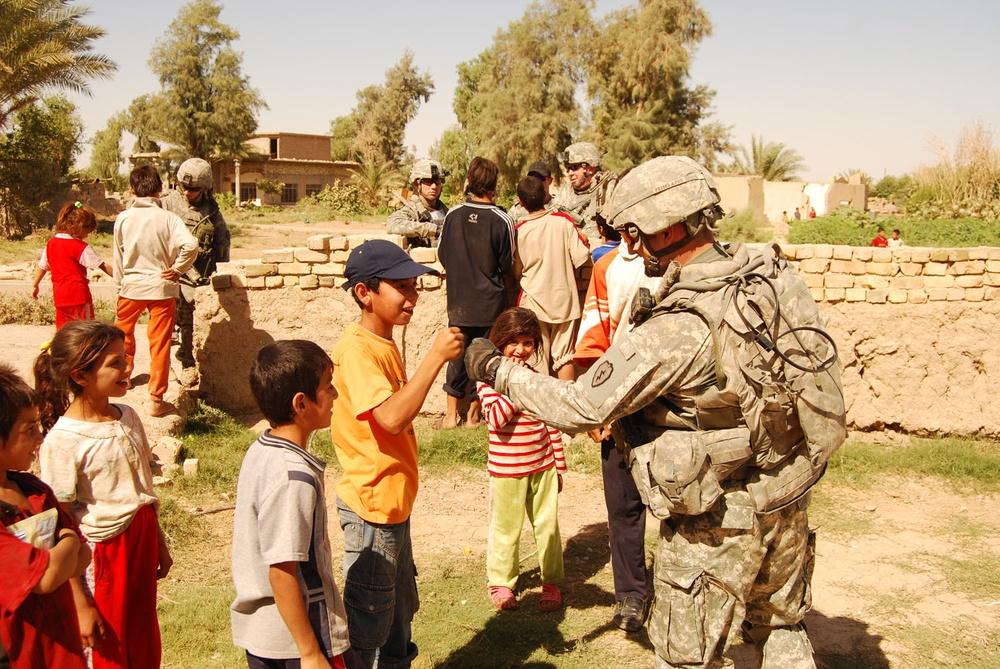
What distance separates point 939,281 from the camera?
6.79 metres

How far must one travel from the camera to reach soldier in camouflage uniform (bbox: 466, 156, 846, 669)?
107 inches

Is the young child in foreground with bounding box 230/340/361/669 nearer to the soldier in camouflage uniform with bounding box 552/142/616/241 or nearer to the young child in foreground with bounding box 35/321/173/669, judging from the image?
the young child in foreground with bounding box 35/321/173/669

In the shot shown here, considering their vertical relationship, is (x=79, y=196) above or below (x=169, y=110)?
below

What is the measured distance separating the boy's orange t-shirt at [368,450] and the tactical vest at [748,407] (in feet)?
2.76

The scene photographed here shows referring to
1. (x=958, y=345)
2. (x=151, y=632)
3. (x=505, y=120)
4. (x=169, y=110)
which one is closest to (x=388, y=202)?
(x=505, y=120)

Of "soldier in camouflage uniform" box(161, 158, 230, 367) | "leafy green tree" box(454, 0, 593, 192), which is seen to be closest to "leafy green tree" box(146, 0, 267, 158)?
"leafy green tree" box(454, 0, 593, 192)

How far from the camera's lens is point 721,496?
2.86m

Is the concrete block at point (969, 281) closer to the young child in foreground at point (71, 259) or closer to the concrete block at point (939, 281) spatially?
the concrete block at point (939, 281)

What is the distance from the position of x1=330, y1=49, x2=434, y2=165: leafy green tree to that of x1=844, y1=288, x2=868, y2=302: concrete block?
54.3m

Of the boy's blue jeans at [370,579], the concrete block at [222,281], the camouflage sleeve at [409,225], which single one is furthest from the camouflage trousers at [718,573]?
the concrete block at [222,281]

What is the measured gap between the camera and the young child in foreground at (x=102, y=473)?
2.90 meters

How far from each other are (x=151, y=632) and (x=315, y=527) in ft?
3.71

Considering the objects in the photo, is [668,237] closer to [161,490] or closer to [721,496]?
[721,496]

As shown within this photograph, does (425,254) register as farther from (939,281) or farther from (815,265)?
(939,281)
